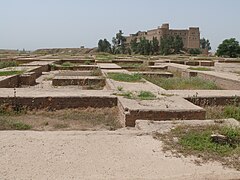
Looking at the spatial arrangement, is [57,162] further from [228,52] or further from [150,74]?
[228,52]

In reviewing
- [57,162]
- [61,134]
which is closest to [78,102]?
[61,134]

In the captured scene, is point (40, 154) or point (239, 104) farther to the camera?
point (239, 104)

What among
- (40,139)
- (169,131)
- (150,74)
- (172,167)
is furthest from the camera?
(150,74)

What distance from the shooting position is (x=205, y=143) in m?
3.77

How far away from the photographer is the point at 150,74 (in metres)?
13.3

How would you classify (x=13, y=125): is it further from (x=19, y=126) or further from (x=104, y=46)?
(x=104, y=46)

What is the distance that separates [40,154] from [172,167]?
4.75ft

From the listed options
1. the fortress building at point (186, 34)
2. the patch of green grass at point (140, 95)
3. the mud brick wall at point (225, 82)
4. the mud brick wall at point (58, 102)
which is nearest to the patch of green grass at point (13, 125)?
the mud brick wall at point (58, 102)

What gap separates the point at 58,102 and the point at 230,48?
37477 mm

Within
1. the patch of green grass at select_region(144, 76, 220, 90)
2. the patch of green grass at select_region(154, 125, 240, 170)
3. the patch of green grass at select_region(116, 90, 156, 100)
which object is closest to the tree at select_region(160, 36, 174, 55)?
the patch of green grass at select_region(144, 76, 220, 90)

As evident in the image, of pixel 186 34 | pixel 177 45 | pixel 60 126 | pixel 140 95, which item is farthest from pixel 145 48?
pixel 60 126

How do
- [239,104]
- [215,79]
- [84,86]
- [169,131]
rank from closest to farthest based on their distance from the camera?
1. [169,131]
2. [239,104]
3. [84,86]
4. [215,79]

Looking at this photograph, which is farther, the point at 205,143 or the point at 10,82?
the point at 10,82

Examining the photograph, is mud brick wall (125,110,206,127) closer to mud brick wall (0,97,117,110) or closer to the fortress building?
mud brick wall (0,97,117,110)
